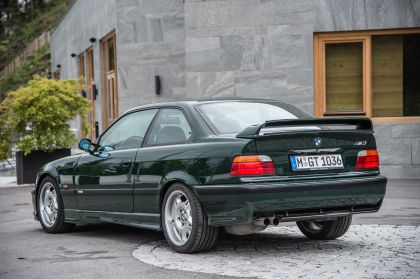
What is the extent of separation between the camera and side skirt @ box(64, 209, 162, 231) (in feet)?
26.1

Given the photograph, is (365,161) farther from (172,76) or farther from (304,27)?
(172,76)

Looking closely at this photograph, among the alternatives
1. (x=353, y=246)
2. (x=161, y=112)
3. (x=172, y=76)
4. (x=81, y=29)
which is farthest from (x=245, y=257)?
(x=81, y=29)

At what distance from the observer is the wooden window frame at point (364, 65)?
634 inches

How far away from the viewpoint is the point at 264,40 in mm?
16328

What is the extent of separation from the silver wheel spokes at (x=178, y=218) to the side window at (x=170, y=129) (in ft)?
1.78

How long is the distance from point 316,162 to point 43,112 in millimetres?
11265

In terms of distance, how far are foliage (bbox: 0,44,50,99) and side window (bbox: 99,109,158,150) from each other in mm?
40577

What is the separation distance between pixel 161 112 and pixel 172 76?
11.1m

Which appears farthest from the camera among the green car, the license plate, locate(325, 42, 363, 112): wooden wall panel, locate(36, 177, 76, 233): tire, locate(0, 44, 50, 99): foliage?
locate(0, 44, 50, 99): foliage

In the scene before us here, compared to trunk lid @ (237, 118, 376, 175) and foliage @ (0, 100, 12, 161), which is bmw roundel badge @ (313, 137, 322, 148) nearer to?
trunk lid @ (237, 118, 376, 175)

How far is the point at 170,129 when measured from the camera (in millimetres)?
8086

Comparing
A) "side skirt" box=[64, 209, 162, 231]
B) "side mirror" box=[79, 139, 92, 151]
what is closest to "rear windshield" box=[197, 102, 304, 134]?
"side skirt" box=[64, 209, 162, 231]

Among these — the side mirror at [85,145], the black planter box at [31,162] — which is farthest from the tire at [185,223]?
the black planter box at [31,162]

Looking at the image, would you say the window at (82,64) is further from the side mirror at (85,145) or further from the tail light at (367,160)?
the tail light at (367,160)
